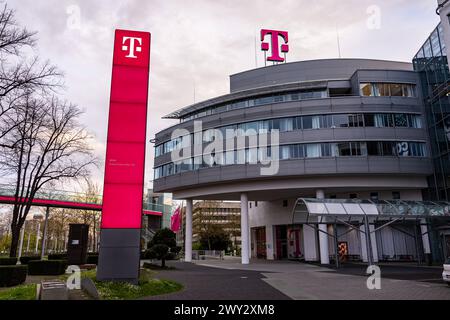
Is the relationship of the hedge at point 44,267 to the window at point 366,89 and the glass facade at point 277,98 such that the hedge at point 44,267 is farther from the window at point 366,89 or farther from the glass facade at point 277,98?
the window at point 366,89

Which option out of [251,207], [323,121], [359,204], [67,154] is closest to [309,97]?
[323,121]

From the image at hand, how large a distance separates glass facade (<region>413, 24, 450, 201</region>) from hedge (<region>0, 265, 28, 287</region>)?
122 ft

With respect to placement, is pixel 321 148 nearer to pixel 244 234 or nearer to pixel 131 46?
pixel 244 234

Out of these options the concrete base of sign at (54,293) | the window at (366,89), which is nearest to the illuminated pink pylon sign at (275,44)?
the window at (366,89)

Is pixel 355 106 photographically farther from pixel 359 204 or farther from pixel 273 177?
pixel 359 204

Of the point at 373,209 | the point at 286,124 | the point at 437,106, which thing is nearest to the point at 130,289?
the point at 373,209

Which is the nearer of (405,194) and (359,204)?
(359,204)

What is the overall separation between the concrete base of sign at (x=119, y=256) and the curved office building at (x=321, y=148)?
22.2 meters

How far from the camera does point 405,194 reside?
130 feet

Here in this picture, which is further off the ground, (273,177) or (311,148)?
(311,148)

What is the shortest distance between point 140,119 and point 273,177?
23653mm

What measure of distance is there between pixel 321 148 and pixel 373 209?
11.5m

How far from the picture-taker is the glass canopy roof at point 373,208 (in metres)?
26.4
